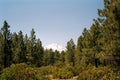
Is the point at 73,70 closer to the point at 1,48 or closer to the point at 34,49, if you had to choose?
the point at 1,48

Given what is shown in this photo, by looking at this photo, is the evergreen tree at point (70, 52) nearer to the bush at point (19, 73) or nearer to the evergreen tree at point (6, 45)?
the evergreen tree at point (6, 45)

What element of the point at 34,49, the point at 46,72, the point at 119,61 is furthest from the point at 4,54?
the point at 119,61

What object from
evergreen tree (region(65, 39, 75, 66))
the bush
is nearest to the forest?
the bush

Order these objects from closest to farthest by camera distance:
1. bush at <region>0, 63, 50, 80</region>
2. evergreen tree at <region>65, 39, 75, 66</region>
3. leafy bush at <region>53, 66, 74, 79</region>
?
1. bush at <region>0, 63, 50, 80</region>
2. leafy bush at <region>53, 66, 74, 79</region>
3. evergreen tree at <region>65, 39, 75, 66</region>

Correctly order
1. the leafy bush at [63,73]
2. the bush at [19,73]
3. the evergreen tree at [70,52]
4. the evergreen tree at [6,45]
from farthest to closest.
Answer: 1. the evergreen tree at [70,52]
2. the evergreen tree at [6,45]
3. the leafy bush at [63,73]
4. the bush at [19,73]

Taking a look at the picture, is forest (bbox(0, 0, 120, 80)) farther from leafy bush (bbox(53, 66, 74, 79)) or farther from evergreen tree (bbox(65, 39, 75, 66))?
evergreen tree (bbox(65, 39, 75, 66))

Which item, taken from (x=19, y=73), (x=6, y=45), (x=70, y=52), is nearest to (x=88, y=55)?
(x=6, y=45)

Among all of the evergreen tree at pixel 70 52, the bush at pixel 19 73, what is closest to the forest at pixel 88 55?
the bush at pixel 19 73

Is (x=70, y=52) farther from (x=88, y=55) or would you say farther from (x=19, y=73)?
(x=19, y=73)

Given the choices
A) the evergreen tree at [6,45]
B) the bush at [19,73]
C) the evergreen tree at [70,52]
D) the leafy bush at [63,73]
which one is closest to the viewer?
the bush at [19,73]

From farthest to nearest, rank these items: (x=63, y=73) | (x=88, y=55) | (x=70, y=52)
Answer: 1. (x=70, y=52)
2. (x=88, y=55)
3. (x=63, y=73)

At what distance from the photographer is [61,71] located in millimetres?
39031

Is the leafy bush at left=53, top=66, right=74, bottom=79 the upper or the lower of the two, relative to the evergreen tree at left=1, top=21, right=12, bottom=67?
lower

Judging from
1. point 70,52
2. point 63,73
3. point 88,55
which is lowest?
point 63,73
